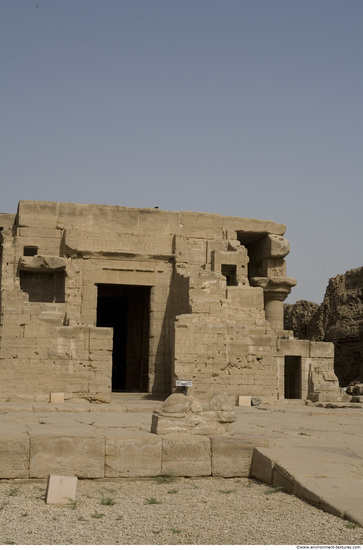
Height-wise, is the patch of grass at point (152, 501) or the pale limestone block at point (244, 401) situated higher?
the pale limestone block at point (244, 401)

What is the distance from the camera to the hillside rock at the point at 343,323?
26688 millimetres

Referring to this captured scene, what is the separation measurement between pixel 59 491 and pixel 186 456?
1.71 m

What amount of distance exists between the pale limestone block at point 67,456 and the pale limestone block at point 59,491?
2.82 feet

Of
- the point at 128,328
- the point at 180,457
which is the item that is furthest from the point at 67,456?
the point at 128,328

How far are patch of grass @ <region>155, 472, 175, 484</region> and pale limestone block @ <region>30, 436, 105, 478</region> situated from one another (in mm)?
615

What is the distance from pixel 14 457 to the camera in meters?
6.80

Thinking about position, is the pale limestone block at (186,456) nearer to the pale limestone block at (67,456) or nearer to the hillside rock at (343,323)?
the pale limestone block at (67,456)

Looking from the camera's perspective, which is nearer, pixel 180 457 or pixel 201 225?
pixel 180 457

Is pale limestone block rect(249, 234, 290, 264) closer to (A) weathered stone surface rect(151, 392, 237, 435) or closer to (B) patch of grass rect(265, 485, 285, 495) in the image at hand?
(A) weathered stone surface rect(151, 392, 237, 435)

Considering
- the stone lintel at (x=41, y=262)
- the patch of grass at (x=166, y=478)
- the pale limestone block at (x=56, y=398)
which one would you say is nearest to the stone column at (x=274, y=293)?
the stone lintel at (x=41, y=262)

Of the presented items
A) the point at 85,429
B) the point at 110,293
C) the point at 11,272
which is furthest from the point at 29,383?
the point at 110,293

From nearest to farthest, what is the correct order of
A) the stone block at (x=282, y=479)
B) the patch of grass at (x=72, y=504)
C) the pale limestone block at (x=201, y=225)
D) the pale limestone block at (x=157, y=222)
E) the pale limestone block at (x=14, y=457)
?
the patch of grass at (x=72, y=504) < the stone block at (x=282, y=479) < the pale limestone block at (x=14, y=457) < the pale limestone block at (x=157, y=222) < the pale limestone block at (x=201, y=225)

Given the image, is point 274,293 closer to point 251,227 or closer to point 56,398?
point 251,227

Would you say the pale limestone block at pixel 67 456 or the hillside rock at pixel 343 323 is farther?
the hillside rock at pixel 343 323
